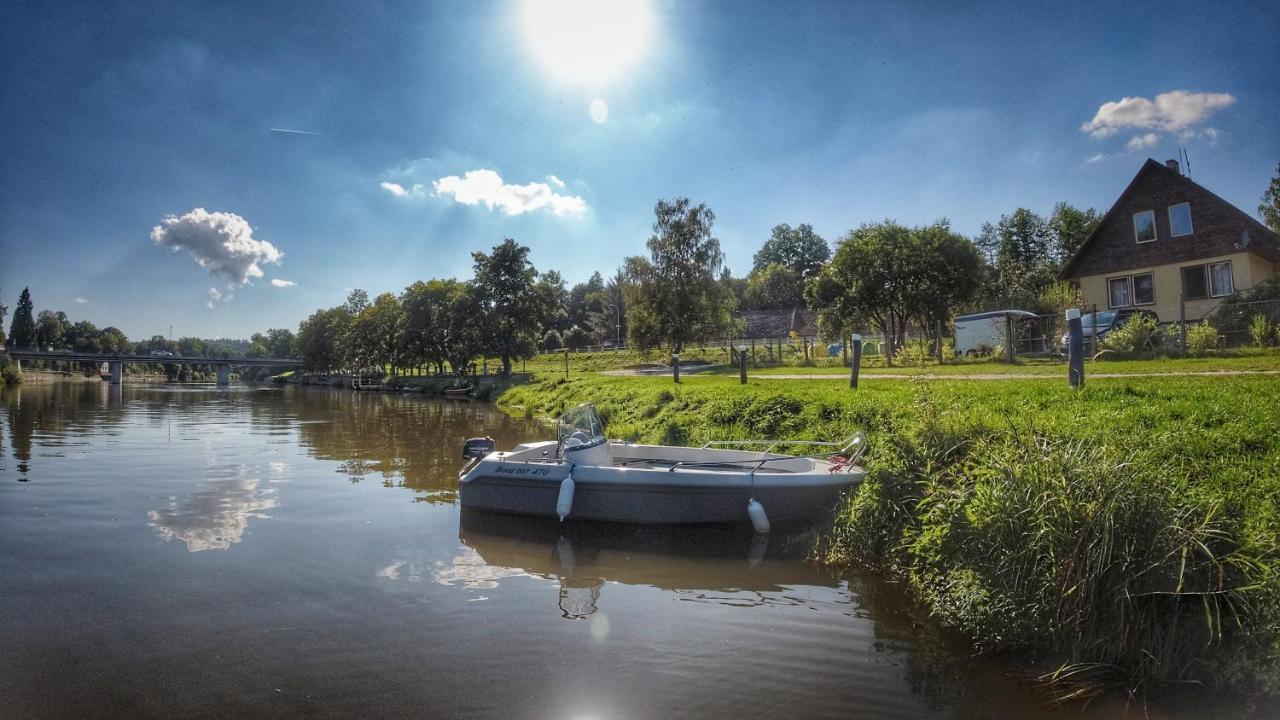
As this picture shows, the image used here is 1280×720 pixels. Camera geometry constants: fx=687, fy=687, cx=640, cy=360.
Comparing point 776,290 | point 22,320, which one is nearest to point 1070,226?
point 776,290

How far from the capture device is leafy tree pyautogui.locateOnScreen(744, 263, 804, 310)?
88625 mm

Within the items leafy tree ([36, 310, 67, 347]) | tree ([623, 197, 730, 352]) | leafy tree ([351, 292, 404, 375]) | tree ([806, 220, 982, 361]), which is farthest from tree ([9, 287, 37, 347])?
tree ([806, 220, 982, 361])

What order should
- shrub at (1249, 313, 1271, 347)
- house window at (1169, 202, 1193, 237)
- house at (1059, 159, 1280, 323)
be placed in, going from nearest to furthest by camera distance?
shrub at (1249, 313, 1271, 347), house at (1059, 159, 1280, 323), house window at (1169, 202, 1193, 237)

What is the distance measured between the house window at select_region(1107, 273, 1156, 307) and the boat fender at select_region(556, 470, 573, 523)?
28.5 m

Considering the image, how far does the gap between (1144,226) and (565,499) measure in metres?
29.3

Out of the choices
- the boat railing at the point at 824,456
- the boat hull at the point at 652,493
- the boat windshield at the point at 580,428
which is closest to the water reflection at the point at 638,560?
the boat hull at the point at 652,493

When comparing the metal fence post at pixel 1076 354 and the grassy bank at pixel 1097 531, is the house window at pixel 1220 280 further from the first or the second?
the grassy bank at pixel 1097 531

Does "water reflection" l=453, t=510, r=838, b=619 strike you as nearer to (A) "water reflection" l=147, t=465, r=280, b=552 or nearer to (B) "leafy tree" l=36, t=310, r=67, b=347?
(A) "water reflection" l=147, t=465, r=280, b=552

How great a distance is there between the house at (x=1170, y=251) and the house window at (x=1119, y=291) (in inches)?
0.5

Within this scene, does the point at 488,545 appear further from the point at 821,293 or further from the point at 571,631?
the point at 821,293

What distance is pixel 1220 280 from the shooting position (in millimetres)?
25656

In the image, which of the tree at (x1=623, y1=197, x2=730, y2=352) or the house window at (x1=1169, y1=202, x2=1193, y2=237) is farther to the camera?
the tree at (x1=623, y1=197, x2=730, y2=352)

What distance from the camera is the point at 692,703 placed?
4660 mm

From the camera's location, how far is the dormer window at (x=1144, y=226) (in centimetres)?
2748
